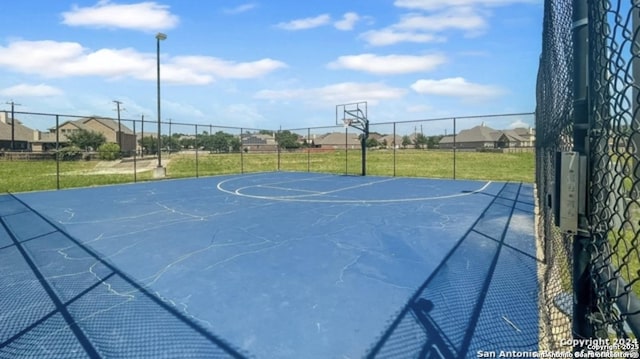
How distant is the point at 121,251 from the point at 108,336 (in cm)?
309

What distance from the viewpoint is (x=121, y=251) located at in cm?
623

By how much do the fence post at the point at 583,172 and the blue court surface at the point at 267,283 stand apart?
6.18ft

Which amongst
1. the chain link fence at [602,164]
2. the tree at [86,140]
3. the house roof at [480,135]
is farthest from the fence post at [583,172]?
the house roof at [480,135]

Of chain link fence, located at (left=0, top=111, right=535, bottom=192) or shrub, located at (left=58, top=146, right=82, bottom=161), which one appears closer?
chain link fence, located at (left=0, top=111, right=535, bottom=192)

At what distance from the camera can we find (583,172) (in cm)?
135

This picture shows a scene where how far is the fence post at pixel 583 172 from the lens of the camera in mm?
1392

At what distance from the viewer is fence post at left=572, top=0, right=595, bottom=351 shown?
4.57 ft

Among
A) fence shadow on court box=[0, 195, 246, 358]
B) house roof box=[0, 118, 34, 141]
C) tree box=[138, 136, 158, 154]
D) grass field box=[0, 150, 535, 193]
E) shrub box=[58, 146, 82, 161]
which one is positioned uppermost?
house roof box=[0, 118, 34, 141]

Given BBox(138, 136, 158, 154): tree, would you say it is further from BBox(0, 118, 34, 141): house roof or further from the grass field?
BBox(0, 118, 34, 141): house roof

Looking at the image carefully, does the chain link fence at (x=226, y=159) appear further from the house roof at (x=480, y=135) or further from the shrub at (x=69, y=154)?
the house roof at (x=480, y=135)

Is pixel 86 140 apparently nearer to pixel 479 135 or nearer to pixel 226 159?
pixel 226 159

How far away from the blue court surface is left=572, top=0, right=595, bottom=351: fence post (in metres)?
1.88

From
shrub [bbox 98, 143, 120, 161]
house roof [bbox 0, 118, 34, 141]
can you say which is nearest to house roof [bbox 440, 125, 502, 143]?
shrub [bbox 98, 143, 120, 161]

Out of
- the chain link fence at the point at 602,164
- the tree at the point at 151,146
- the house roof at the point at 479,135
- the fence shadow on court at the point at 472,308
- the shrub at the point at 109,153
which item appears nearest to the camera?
the chain link fence at the point at 602,164
